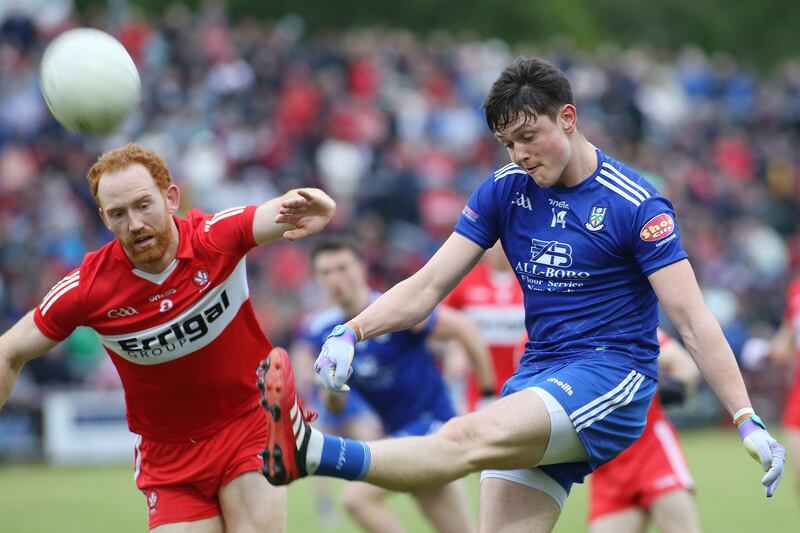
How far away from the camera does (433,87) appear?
21.0 m

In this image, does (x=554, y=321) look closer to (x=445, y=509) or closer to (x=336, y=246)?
(x=445, y=509)

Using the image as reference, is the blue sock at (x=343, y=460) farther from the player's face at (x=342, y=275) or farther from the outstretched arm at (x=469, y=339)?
the player's face at (x=342, y=275)

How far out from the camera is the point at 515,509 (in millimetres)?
5246

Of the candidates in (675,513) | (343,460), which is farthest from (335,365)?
(675,513)

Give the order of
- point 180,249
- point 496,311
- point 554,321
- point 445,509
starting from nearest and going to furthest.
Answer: point 554,321
point 180,249
point 445,509
point 496,311

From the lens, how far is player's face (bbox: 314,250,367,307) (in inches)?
318

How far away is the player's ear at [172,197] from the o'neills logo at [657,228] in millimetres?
2220

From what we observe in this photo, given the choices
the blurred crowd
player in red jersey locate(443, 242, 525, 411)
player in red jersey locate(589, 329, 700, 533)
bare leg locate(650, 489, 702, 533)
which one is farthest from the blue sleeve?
Result: the blurred crowd

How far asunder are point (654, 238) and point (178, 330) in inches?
89.1

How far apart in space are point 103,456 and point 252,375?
10.7 metres

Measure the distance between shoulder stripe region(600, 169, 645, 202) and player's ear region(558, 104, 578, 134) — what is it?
0.81 feet

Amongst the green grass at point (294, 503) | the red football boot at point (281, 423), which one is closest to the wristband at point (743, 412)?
the red football boot at point (281, 423)

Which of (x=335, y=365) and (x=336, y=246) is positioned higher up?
(x=336, y=246)

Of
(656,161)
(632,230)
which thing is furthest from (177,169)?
(632,230)
